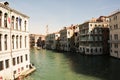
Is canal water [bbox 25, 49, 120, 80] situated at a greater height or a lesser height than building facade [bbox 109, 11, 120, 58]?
lesser

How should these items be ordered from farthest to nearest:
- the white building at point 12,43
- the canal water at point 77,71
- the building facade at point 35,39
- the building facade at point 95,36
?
1. the building facade at point 35,39
2. the building facade at point 95,36
3. the canal water at point 77,71
4. the white building at point 12,43

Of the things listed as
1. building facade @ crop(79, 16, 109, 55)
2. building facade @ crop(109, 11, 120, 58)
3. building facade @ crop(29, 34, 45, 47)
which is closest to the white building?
building facade @ crop(109, 11, 120, 58)

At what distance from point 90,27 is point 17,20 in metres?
46.1

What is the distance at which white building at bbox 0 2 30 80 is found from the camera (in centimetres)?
2494

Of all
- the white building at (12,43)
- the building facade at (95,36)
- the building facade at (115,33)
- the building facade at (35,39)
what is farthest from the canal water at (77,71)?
the building facade at (35,39)

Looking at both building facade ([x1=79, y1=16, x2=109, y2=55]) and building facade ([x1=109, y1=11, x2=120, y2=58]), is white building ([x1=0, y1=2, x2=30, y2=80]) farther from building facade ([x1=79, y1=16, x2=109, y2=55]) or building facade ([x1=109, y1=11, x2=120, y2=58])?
building facade ([x1=79, y1=16, x2=109, y2=55])

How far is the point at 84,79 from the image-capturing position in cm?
2973

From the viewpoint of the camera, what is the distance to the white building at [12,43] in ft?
81.8

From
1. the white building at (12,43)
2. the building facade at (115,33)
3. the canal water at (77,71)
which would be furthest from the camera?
the building facade at (115,33)

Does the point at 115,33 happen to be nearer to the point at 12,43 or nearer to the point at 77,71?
the point at 77,71

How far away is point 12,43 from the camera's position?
28.7 m

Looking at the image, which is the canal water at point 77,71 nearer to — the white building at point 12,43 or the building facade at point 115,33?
the white building at point 12,43

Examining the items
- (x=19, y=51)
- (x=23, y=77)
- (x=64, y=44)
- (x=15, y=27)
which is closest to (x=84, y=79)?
(x=23, y=77)

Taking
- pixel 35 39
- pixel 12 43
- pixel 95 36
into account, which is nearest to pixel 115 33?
pixel 95 36
